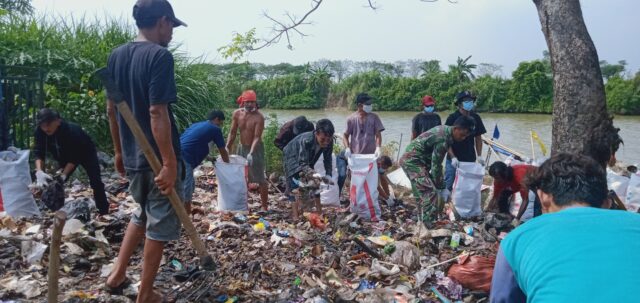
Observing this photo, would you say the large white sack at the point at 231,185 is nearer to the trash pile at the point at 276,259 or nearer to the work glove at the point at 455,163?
the trash pile at the point at 276,259

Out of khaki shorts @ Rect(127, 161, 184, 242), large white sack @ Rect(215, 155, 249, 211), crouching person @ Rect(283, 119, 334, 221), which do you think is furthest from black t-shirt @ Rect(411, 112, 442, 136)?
khaki shorts @ Rect(127, 161, 184, 242)

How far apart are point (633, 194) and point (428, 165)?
2281 millimetres

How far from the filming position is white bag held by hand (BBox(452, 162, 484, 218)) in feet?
19.7

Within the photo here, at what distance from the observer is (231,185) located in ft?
18.5

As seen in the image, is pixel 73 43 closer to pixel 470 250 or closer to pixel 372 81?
pixel 470 250

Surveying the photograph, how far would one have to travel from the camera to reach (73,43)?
29.9 ft

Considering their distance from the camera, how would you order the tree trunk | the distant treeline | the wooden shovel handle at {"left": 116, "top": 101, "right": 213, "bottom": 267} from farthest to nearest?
the distant treeline, the tree trunk, the wooden shovel handle at {"left": 116, "top": 101, "right": 213, "bottom": 267}

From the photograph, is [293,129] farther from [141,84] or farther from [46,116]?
[141,84]

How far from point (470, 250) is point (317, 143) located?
1872 millimetres

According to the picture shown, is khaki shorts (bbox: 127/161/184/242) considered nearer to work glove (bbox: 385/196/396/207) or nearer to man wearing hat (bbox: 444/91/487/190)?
man wearing hat (bbox: 444/91/487/190)

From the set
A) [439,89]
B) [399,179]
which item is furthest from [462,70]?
[399,179]

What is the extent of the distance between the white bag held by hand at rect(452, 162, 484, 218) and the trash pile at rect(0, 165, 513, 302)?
→ 38 cm

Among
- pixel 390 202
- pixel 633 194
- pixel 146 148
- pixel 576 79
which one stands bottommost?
pixel 390 202

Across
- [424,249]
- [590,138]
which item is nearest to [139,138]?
[424,249]
